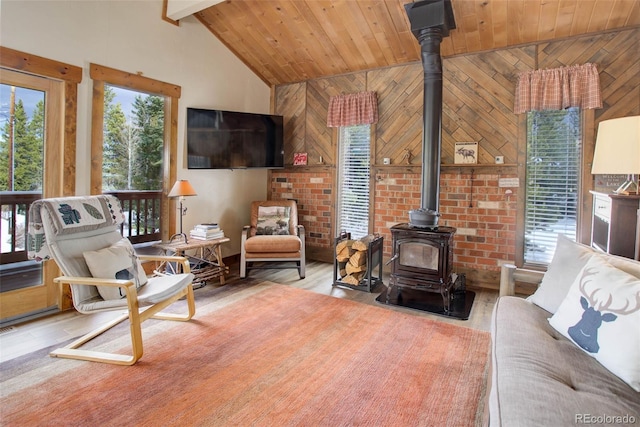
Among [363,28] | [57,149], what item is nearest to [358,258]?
[363,28]

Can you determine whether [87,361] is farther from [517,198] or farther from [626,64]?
[626,64]

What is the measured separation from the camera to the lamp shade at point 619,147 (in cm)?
194

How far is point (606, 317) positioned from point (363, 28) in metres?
3.53

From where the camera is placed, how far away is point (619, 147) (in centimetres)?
202

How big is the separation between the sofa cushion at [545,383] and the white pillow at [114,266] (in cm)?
236

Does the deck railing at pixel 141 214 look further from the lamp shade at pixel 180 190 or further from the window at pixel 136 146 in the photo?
the lamp shade at pixel 180 190

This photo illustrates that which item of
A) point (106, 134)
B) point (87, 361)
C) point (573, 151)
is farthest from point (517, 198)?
point (106, 134)

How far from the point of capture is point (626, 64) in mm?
3223

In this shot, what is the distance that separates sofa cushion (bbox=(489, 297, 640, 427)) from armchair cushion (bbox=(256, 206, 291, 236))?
318 centimetres

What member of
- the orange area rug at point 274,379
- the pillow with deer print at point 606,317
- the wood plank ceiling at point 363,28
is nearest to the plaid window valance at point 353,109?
the wood plank ceiling at point 363,28

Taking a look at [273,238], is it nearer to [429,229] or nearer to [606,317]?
[429,229]

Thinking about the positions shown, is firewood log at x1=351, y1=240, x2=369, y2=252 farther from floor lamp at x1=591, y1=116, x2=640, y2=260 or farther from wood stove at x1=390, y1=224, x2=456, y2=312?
floor lamp at x1=591, y1=116, x2=640, y2=260

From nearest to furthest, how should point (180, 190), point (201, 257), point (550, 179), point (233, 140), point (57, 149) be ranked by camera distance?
1. point (57, 149)
2. point (550, 179)
3. point (180, 190)
4. point (201, 257)
5. point (233, 140)

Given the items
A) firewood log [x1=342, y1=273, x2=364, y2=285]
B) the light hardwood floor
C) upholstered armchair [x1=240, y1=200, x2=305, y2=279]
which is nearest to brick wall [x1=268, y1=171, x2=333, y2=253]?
upholstered armchair [x1=240, y1=200, x2=305, y2=279]
